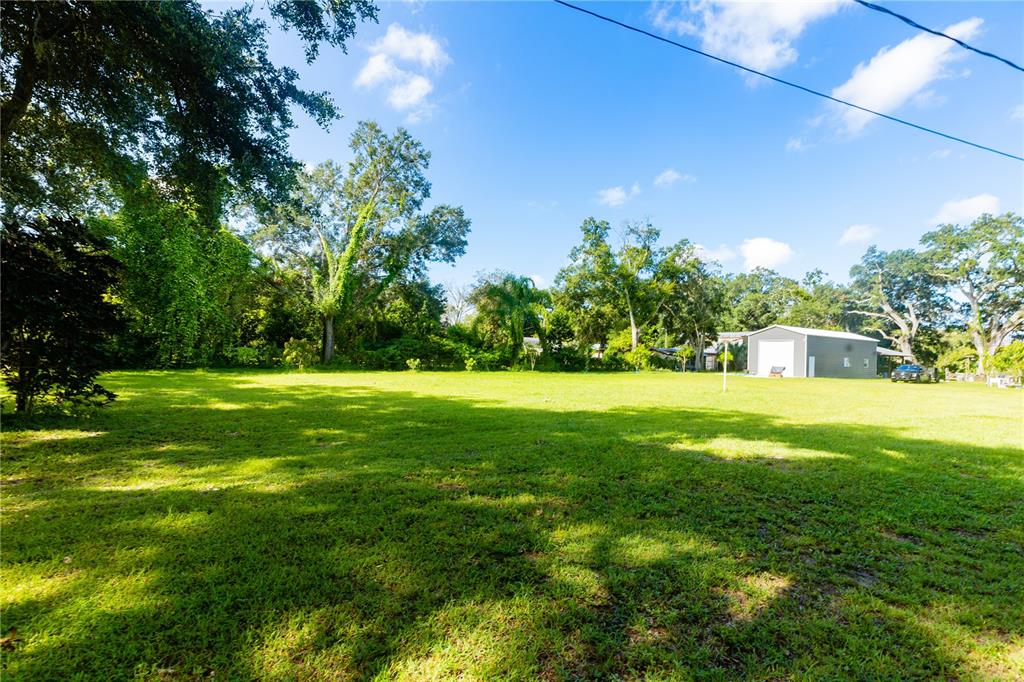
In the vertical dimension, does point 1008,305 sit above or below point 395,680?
above

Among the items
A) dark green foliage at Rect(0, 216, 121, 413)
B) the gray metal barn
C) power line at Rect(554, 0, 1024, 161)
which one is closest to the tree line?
dark green foliage at Rect(0, 216, 121, 413)

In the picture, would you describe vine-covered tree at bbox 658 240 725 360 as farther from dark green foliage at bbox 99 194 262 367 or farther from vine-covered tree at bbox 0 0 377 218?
vine-covered tree at bbox 0 0 377 218

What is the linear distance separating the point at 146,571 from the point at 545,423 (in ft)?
18.6

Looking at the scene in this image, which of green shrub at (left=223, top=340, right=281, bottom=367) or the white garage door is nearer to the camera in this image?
green shrub at (left=223, top=340, right=281, bottom=367)

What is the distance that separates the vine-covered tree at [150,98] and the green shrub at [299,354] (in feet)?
46.7

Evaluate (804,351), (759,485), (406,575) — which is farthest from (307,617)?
(804,351)

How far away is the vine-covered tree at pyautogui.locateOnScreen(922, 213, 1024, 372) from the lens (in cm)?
3306

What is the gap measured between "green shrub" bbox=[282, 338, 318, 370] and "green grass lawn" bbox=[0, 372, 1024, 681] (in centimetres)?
1573

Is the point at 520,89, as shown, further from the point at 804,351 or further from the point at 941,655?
the point at 804,351

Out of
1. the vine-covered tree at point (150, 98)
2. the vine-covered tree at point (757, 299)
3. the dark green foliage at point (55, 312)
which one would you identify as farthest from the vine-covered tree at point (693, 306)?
the dark green foliage at point (55, 312)

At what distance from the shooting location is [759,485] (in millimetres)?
4160

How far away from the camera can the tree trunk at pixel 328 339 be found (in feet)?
73.4

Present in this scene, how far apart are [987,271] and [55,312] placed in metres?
55.1

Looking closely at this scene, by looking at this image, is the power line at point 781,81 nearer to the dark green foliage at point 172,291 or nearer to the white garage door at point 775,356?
the dark green foliage at point 172,291
